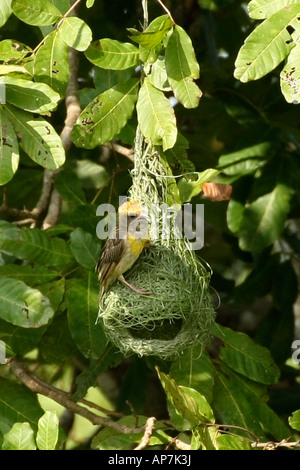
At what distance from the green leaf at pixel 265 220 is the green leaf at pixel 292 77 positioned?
1243 mm

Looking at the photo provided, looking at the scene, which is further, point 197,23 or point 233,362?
point 197,23

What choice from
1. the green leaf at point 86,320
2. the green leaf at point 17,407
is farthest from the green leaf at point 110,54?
the green leaf at point 17,407

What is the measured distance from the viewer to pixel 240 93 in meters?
4.43

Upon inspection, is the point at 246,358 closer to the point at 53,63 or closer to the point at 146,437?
the point at 146,437

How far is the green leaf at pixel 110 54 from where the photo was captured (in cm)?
306

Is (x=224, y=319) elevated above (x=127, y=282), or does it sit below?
below

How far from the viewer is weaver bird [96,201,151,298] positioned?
3156 mm

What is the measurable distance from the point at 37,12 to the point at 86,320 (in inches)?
46.4

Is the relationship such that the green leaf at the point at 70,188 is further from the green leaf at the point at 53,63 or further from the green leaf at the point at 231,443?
the green leaf at the point at 231,443

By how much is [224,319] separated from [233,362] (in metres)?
1.49

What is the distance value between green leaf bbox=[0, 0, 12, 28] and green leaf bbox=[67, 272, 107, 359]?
1.12m

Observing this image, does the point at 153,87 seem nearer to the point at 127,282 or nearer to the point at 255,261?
the point at 127,282

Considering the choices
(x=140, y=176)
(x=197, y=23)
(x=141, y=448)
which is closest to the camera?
(x=141, y=448)

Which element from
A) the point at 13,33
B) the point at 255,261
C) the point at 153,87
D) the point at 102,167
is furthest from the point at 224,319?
the point at 153,87
